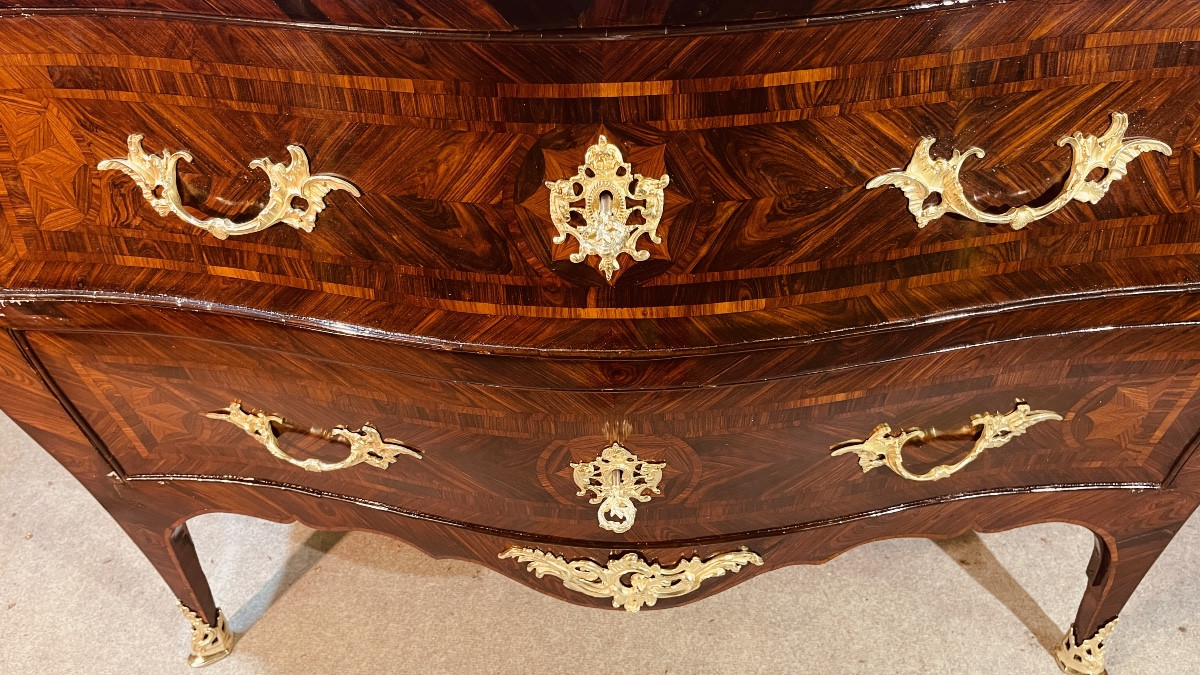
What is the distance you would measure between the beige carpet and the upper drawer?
66cm

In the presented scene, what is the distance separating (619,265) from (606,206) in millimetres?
52

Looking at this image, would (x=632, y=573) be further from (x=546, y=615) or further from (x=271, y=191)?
(x=271, y=191)

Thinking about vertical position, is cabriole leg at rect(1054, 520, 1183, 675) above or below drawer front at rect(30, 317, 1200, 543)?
below

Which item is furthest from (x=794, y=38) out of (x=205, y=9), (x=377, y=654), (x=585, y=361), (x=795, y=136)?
(x=377, y=654)

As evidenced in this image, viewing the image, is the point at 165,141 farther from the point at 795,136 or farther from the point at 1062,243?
the point at 1062,243

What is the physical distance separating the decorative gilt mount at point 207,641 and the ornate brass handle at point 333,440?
0.45 m

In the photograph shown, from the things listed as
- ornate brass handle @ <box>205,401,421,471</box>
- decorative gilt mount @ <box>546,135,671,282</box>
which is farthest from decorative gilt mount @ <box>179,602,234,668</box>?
decorative gilt mount @ <box>546,135,671,282</box>

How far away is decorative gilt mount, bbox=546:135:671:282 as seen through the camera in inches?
23.3

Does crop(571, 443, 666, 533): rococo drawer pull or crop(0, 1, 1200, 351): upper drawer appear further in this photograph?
crop(571, 443, 666, 533): rococo drawer pull

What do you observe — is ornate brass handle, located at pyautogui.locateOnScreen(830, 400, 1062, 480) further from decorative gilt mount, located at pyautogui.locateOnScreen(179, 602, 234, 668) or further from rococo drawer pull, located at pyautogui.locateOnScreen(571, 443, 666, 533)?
decorative gilt mount, located at pyautogui.locateOnScreen(179, 602, 234, 668)

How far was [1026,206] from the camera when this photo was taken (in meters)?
0.65

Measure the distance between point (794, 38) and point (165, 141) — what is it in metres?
0.49

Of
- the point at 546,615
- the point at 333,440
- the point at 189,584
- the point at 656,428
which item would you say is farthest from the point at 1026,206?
the point at 189,584

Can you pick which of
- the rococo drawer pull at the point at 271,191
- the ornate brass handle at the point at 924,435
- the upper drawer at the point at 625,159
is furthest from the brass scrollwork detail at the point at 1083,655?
the rococo drawer pull at the point at 271,191
